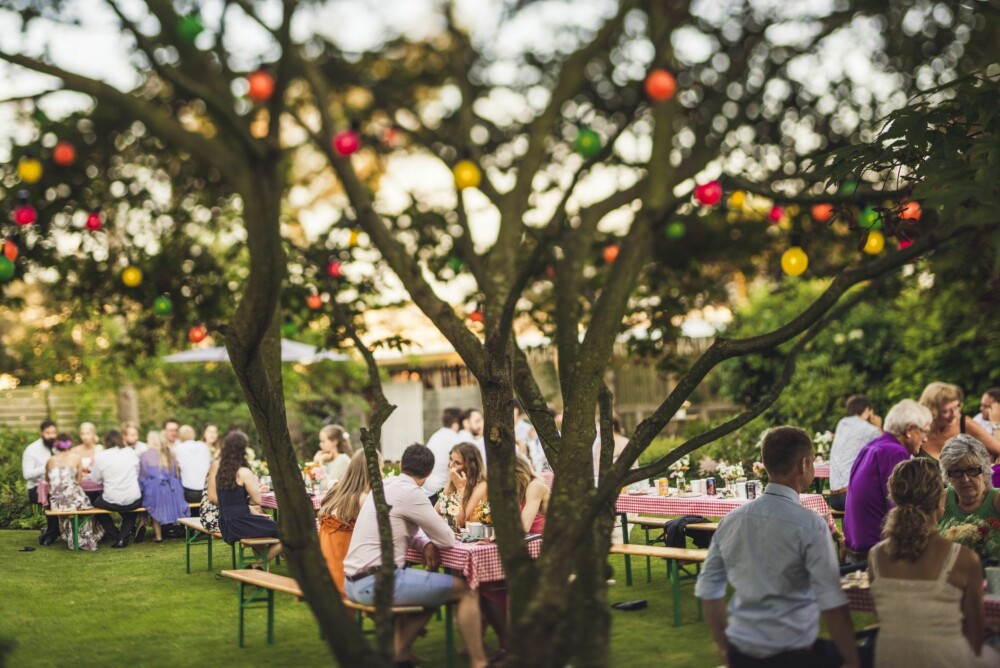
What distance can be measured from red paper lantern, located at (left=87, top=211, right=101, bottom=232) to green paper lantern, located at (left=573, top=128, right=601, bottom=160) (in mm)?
5140

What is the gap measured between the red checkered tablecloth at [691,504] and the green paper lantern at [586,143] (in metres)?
2.74

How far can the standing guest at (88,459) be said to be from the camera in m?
12.9

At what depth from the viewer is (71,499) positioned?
40.5 ft

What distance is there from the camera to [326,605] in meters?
3.42

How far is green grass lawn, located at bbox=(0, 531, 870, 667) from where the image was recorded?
6.86 metres

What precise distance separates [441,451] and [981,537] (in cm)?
738

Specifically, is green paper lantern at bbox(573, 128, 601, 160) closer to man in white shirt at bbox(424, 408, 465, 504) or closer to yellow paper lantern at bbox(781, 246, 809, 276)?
yellow paper lantern at bbox(781, 246, 809, 276)

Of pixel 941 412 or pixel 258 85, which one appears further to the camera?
pixel 941 412

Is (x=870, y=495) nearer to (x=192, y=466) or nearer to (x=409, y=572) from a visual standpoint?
(x=409, y=572)

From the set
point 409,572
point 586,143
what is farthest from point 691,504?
point 409,572

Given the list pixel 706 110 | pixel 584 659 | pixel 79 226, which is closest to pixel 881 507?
pixel 584 659

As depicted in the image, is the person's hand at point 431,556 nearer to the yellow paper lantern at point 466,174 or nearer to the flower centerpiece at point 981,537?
the yellow paper lantern at point 466,174

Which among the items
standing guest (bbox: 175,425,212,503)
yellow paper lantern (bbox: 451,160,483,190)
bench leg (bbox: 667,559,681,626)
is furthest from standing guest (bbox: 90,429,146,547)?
bench leg (bbox: 667,559,681,626)

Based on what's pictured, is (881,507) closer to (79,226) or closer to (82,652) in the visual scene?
(82,652)
